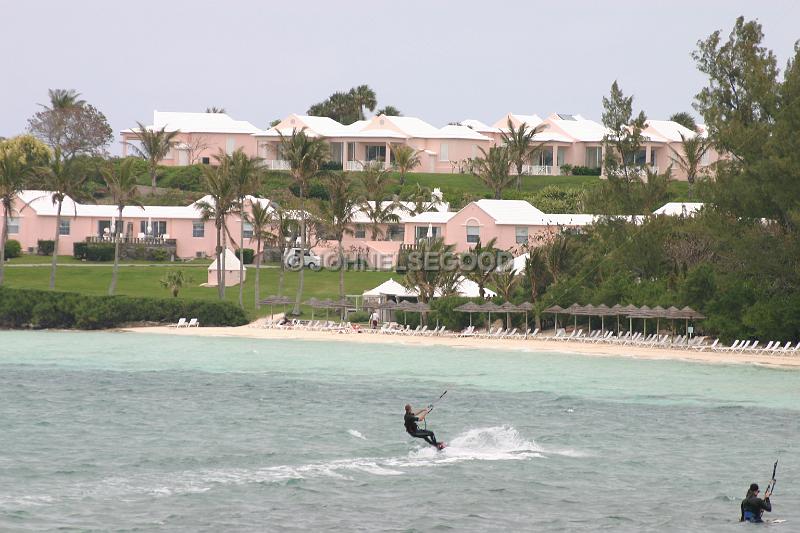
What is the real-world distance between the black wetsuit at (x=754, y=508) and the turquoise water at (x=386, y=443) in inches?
20.1

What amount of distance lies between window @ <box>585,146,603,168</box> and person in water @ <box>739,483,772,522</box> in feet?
308

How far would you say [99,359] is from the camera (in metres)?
55.7

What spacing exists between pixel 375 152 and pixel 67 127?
1265 inches

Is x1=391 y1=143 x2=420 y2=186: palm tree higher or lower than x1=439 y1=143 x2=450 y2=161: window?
lower

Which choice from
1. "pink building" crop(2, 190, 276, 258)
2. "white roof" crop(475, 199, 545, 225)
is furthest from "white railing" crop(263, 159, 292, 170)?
"white roof" crop(475, 199, 545, 225)

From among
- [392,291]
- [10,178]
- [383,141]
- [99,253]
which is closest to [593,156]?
[383,141]

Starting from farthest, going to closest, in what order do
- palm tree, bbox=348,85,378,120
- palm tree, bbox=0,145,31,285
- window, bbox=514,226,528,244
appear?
palm tree, bbox=348,85,378,120
window, bbox=514,226,528,244
palm tree, bbox=0,145,31,285

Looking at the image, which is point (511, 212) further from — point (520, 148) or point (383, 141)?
point (383, 141)

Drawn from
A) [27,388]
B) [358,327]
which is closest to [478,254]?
[358,327]

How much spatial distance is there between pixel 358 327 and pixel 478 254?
7302mm

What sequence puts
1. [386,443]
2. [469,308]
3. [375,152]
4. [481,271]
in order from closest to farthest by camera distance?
[386,443]
[469,308]
[481,271]
[375,152]

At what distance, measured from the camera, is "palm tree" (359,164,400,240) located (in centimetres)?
8981

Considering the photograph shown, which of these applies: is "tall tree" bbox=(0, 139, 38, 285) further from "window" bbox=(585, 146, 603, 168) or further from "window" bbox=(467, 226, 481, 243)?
"window" bbox=(585, 146, 603, 168)

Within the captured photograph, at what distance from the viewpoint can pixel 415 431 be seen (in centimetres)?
3219
